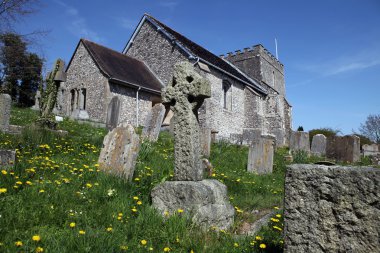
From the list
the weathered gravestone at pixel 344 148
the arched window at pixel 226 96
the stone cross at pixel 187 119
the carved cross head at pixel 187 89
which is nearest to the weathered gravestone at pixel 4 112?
the carved cross head at pixel 187 89

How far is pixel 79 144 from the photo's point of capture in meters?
7.28

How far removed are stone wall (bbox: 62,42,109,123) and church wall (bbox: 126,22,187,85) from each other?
4459 mm

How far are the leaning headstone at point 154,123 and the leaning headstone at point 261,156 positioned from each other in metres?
3.81

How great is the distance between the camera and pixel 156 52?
21.3m

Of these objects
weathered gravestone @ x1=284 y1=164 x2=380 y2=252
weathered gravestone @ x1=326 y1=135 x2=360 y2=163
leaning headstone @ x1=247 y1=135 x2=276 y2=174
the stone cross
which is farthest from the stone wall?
weathered gravestone @ x1=284 y1=164 x2=380 y2=252

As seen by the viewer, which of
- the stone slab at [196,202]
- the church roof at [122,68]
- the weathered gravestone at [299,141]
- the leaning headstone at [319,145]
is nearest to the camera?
the stone slab at [196,202]

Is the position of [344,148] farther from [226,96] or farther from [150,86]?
A: [150,86]

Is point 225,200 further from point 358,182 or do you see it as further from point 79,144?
point 79,144

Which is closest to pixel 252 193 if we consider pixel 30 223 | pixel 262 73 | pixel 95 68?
pixel 30 223

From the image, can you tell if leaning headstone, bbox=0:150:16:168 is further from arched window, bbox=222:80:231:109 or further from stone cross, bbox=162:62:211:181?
arched window, bbox=222:80:231:109

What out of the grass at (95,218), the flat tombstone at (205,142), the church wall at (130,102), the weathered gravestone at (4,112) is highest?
the church wall at (130,102)

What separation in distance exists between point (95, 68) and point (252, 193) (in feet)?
48.5

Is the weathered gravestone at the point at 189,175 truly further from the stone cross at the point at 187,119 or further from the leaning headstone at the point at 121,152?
the leaning headstone at the point at 121,152

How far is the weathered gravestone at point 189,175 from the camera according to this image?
360 centimetres
